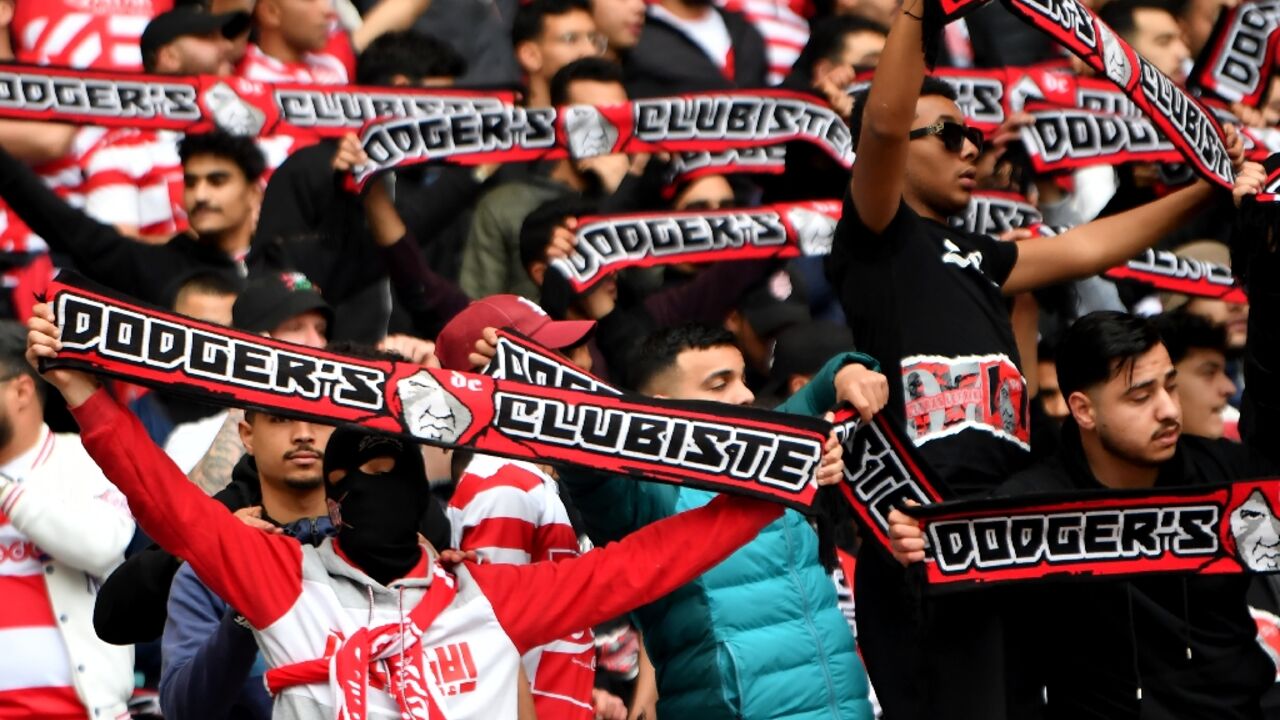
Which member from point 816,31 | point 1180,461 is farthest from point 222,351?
point 816,31

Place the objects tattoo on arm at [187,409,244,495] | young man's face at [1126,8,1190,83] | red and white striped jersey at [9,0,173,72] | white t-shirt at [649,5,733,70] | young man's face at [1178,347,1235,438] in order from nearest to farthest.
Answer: tattoo on arm at [187,409,244,495]
young man's face at [1178,347,1235,438]
red and white striped jersey at [9,0,173,72]
young man's face at [1126,8,1190,83]
white t-shirt at [649,5,733,70]

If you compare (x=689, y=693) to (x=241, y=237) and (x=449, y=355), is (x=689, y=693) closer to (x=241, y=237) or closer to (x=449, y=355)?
(x=449, y=355)

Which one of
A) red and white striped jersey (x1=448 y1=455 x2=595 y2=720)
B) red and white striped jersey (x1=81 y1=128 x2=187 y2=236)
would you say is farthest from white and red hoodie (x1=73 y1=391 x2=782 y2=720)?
red and white striped jersey (x1=81 y1=128 x2=187 y2=236)

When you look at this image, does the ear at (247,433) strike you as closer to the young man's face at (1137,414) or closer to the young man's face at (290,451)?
the young man's face at (290,451)

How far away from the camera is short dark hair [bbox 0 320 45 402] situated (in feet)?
20.8

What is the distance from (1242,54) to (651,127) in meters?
2.09

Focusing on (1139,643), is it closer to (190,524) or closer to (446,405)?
(446,405)

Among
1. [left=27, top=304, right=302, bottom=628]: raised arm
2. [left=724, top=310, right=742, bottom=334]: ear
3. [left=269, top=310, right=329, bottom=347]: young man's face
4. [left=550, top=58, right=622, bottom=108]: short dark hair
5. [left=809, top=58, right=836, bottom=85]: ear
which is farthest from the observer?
[left=809, top=58, right=836, bottom=85]: ear

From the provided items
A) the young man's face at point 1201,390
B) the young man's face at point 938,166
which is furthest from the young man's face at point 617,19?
the young man's face at point 938,166

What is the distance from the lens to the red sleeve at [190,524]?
4.72 metres

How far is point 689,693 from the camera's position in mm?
5707

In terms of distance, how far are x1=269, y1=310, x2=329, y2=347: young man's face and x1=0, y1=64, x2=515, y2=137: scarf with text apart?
3.17 ft

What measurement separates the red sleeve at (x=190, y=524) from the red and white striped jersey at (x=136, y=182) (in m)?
3.56

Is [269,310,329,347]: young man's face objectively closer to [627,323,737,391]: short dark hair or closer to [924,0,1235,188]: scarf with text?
[627,323,737,391]: short dark hair
